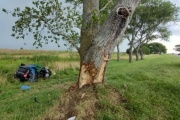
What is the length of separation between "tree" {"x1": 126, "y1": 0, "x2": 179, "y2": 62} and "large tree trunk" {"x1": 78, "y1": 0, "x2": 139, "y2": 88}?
26377 mm

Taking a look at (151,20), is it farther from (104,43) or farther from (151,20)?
(104,43)

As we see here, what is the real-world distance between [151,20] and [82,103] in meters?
29.8

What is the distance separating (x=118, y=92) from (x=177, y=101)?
5.80ft

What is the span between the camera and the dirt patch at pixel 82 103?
204 inches

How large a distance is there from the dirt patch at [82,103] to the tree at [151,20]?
26.8 metres

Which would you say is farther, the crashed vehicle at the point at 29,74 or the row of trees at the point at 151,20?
the row of trees at the point at 151,20

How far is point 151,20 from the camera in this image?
33.2 metres

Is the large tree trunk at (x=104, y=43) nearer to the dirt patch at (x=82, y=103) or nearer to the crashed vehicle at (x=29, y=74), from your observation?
the dirt patch at (x=82, y=103)

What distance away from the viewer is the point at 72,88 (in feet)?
19.5

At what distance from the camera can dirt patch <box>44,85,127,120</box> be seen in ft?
17.0

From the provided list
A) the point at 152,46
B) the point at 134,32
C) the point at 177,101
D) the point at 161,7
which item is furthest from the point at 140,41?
the point at 152,46

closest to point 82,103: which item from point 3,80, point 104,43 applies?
point 104,43

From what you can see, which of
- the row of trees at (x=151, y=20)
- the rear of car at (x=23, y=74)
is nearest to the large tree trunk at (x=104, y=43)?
the rear of car at (x=23, y=74)

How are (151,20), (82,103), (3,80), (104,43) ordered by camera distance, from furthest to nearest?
(151,20), (3,80), (104,43), (82,103)
